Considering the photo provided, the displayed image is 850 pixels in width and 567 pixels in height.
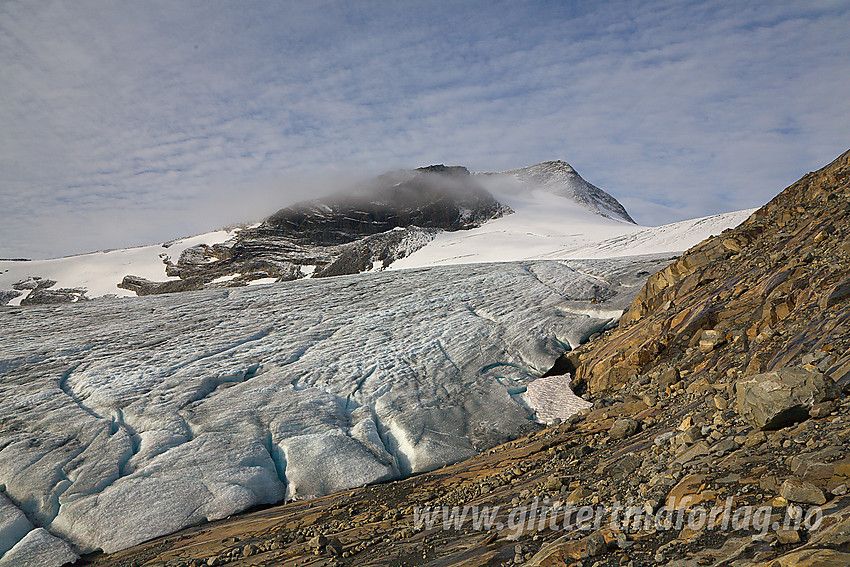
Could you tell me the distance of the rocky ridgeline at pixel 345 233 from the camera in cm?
6369

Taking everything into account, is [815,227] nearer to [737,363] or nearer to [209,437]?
[737,363]

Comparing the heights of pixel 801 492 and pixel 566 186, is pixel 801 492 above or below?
below

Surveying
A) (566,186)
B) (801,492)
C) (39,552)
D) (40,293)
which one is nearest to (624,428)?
(801,492)

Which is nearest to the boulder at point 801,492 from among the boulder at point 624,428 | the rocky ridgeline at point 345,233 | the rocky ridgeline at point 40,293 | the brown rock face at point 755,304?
the brown rock face at point 755,304

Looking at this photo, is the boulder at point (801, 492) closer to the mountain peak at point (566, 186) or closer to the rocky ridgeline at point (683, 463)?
the rocky ridgeline at point (683, 463)

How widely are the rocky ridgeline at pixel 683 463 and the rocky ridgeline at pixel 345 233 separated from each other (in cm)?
4929

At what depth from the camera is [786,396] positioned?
5.11 m

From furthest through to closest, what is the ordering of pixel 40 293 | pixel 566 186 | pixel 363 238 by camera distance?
pixel 566 186 < pixel 363 238 < pixel 40 293

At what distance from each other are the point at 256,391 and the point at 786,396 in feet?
32.9

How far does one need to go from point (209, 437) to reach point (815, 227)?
41.4ft

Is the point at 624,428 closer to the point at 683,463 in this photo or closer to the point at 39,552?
the point at 683,463

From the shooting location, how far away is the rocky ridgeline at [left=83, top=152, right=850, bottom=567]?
13.8 ft

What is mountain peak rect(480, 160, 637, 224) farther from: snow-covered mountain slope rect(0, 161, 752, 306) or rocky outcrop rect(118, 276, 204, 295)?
rocky outcrop rect(118, 276, 204, 295)

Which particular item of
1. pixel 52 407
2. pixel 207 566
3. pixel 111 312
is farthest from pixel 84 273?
pixel 207 566
